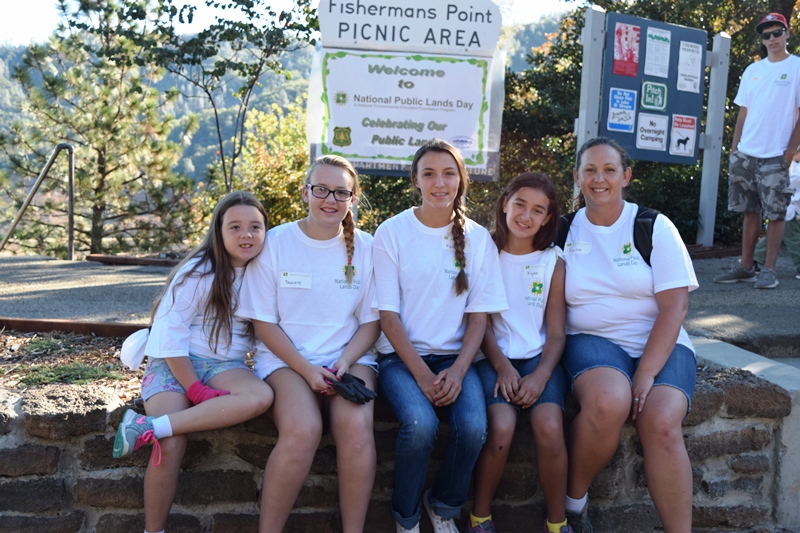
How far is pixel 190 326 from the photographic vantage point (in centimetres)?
284

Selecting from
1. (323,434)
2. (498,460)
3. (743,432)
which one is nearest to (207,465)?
(323,434)

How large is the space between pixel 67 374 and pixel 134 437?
81 cm

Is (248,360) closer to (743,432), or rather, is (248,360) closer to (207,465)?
(207,465)

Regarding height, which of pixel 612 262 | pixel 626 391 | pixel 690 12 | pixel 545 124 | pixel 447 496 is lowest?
pixel 447 496

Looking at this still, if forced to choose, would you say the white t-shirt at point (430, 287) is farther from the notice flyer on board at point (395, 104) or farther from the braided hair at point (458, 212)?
the notice flyer on board at point (395, 104)

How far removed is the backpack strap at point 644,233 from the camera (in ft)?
9.68

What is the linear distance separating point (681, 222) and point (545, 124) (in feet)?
7.09

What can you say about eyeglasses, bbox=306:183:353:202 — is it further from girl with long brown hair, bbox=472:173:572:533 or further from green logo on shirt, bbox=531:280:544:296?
green logo on shirt, bbox=531:280:544:296

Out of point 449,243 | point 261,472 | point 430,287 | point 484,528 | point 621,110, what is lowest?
point 484,528

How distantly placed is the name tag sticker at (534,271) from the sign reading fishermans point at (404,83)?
2652 millimetres

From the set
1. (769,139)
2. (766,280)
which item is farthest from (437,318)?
(769,139)

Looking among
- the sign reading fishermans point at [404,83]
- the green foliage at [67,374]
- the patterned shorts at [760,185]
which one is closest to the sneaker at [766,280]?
the patterned shorts at [760,185]

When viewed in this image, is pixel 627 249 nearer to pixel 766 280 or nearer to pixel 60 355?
pixel 60 355

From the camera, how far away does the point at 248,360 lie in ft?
11.7
